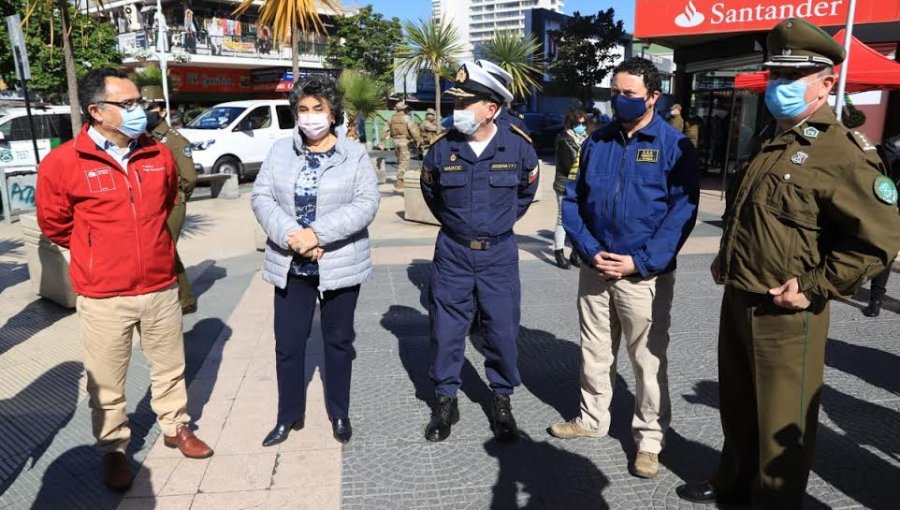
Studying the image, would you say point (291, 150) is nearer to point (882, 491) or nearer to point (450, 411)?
point (450, 411)

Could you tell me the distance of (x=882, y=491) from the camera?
113 inches

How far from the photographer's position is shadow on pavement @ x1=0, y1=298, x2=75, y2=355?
5.00 metres

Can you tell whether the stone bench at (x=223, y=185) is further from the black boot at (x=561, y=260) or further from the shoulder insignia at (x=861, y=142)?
the shoulder insignia at (x=861, y=142)

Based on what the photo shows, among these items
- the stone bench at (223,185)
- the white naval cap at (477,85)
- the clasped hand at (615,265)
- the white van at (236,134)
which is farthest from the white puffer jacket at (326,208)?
the white van at (236,134)

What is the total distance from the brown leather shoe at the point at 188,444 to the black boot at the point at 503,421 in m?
→ 1.45

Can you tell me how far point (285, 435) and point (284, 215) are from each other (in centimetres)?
115

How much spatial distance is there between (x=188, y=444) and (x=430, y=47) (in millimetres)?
11090

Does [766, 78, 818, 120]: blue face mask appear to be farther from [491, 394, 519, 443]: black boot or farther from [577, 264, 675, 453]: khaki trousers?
[491, 394, 519, 443]: black boot

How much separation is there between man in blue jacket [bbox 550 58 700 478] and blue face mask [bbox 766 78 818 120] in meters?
0.53

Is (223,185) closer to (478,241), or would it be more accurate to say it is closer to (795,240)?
(478,241)

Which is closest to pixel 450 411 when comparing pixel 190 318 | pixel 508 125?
pixel 508 125

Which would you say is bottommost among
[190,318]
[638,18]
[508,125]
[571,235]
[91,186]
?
[190,318]

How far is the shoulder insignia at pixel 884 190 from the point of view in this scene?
2.16 metres

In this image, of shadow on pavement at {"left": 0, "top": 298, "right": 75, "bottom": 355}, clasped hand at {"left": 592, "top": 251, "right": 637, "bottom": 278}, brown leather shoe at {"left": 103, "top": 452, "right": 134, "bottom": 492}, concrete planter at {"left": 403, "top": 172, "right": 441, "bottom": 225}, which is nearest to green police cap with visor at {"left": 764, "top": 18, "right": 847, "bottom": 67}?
clasped hand at {"left": 592, "top": 251, "right": 637, "bottom": 278}
